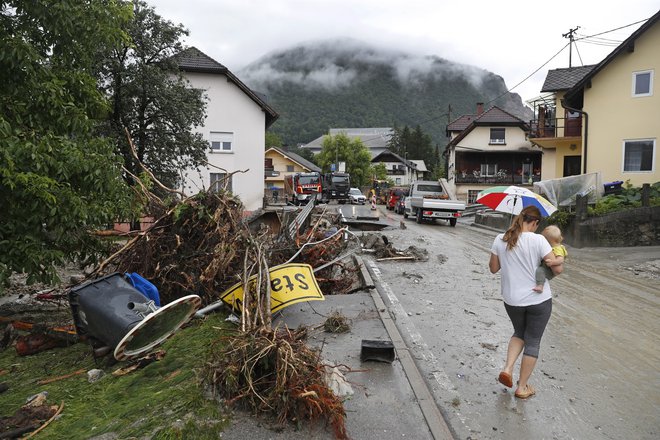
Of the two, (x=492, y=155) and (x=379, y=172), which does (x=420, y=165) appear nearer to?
(x=379, y=172)

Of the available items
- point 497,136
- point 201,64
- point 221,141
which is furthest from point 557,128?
point 201,64

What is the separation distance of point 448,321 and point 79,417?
15.9 ft

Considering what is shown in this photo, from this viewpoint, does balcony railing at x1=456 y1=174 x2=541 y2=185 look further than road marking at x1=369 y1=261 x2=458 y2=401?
Yes

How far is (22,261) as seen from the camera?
19.2 ft

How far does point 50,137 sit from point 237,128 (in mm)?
25234

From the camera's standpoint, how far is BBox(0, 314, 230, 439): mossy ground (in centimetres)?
399

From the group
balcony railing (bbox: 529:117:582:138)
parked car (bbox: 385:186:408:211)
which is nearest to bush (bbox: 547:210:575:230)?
balcony railing (bbox: 529:117:582:138)

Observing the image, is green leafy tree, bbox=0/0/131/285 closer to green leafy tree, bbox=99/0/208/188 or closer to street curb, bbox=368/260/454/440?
street curb, bbox=368/260/454/440

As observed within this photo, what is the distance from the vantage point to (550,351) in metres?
5.98

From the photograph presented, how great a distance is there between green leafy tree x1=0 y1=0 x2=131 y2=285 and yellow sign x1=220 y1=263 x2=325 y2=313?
2.05m

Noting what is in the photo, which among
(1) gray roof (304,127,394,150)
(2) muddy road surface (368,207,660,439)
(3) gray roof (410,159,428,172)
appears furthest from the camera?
(1) gray roof (304,127,394,150)

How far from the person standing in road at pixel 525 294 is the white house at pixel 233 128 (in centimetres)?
2532

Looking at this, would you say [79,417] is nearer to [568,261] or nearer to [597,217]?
[568,261]

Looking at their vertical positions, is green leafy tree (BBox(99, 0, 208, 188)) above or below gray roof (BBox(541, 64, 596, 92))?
below
